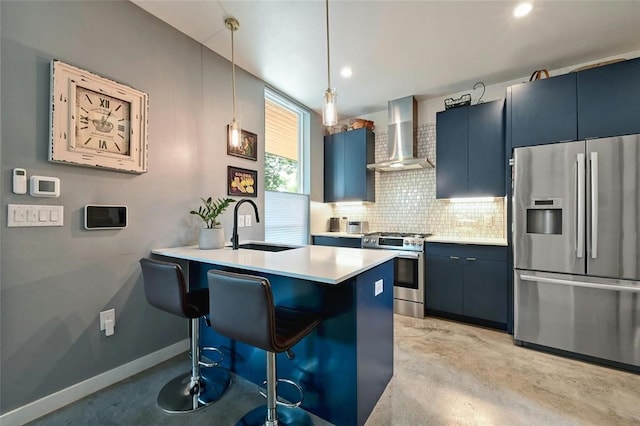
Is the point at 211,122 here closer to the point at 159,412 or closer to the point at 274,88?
the point at 274,88

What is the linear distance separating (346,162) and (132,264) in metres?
3.01

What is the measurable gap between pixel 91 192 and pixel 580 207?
3.68m

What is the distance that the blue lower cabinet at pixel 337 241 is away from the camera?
3.63 meters

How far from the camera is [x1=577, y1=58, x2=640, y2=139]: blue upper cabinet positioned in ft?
6.91

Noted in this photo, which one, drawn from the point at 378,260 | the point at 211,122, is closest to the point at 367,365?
the point at 378,260

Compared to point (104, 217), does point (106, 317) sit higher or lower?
lower

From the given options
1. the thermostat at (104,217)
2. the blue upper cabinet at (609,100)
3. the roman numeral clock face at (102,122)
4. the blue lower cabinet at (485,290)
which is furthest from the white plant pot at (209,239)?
the blue upper cabinet at (609,100)

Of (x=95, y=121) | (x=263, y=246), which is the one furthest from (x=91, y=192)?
(x=263, y=246)

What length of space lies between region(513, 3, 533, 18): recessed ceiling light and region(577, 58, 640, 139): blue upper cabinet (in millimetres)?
795

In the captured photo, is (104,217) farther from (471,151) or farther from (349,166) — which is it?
(471,151)

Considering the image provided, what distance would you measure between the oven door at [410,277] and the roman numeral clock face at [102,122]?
2.92 metres

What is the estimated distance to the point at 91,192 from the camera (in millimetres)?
1747

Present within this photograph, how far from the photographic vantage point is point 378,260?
1.51 m

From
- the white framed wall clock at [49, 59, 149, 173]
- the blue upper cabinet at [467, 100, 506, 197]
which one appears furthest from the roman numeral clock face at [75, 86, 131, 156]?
the blue upper cabinet at [467, 100, 506, 197]
